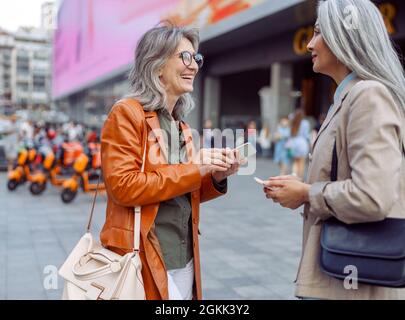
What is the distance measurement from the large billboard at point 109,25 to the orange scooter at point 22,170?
3.82 meters

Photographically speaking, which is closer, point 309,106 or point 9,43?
point 309,106

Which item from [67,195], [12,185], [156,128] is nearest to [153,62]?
[156,128]

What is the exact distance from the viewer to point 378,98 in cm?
145

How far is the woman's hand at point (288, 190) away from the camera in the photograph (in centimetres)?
159

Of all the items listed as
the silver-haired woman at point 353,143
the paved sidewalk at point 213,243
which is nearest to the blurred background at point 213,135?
the paved sidewalk at point 213,243

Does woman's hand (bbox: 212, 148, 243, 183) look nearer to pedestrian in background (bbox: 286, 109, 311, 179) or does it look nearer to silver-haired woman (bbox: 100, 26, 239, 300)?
silver-haired woman (bbox: 100, 26, 239, 300)

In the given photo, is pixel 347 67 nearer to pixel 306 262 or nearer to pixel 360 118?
pixel 360 118

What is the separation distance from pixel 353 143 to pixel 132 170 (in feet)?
2.43

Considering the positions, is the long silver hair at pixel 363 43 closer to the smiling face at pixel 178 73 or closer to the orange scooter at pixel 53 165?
the smiling face at pixel 178 73

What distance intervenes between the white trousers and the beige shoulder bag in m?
0.18

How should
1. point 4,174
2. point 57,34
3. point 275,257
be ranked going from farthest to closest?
point 57,34
point 4,174
point 275,257

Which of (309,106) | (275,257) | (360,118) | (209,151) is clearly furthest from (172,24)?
(309,106)

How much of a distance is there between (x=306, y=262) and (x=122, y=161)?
0.69 m

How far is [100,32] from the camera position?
31.2m
